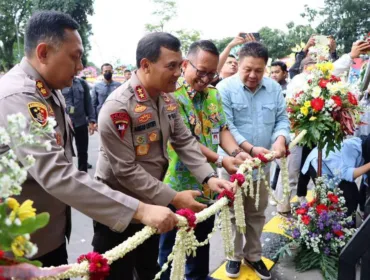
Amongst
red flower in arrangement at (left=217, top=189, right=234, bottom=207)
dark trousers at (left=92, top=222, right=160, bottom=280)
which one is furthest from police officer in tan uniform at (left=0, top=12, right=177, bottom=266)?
red flower in arrangement at (left=217, top=189, right=234, bottom=207)

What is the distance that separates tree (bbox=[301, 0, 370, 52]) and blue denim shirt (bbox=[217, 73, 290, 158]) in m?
23.8

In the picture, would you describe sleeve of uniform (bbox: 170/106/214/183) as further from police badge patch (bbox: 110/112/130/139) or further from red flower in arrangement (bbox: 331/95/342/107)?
red flower in arrangement (bbox: 331/95/342/107)

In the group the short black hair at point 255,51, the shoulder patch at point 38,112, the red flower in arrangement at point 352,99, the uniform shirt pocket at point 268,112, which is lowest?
the uniform shirt pocket at point 268,112

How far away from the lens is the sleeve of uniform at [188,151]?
2.23m

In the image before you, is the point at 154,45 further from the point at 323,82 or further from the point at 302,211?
the point at 302,211

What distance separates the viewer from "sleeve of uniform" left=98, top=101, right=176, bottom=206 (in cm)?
182

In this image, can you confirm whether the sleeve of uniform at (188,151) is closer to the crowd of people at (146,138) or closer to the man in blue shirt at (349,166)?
the crowd of people at (146,138)

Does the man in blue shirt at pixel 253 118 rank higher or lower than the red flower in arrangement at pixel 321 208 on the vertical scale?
higher

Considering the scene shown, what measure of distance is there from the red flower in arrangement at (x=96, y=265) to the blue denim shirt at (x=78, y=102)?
475 centimetres

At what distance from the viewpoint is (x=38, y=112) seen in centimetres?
146

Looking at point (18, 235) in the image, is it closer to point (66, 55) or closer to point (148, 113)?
point (66, 55)

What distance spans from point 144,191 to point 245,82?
1.55 metres

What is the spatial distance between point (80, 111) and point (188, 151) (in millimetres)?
4058

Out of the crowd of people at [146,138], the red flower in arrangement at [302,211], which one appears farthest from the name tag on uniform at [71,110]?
the red flower in arrangement at [302,211]
